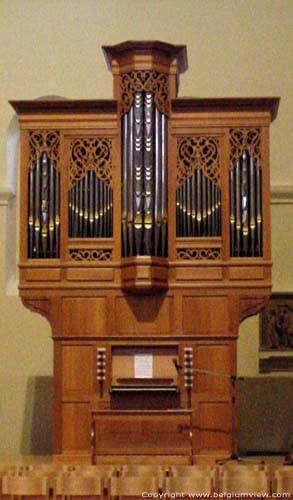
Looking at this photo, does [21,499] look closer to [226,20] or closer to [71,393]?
[71,393]

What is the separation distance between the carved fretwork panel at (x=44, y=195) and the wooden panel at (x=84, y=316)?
55 cm

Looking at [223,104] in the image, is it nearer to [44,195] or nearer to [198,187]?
[198,187]

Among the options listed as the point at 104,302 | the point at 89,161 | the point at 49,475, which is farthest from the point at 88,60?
the point at 49,475

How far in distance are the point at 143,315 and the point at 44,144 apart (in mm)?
2092

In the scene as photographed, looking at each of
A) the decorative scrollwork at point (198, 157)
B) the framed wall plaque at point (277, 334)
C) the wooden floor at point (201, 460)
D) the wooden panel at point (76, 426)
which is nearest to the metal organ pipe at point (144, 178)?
the decorative scrollwork at point (198, 157)

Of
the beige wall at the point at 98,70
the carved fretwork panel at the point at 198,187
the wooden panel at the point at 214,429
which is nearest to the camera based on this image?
the wooden panel at the point at 214,429

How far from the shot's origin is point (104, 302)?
10.5 m

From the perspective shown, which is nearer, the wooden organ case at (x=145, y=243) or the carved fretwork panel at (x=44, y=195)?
the wooden organ case at (x=145, y=243)

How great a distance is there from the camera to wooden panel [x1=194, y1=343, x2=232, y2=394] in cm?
1030

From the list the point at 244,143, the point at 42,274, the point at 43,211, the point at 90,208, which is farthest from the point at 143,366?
the point at 244,143

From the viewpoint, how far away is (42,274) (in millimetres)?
10477

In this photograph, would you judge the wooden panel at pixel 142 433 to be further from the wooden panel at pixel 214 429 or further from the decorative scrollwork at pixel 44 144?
the decorative scrollwork at pixel 44 144

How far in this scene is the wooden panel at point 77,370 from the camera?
1036 cm

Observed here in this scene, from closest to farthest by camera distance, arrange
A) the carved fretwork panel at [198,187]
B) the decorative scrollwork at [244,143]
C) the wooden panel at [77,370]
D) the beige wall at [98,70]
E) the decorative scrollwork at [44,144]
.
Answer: the wooden panel at [77,370] < the carved fretwork panel at [198,187] < the decorative scrollwork at [244,143] < the decorative scrollwork at [44,144] < the beige wall at [98,70]
